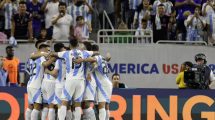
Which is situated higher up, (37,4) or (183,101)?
(37,4)

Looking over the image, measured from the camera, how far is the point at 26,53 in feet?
90.6

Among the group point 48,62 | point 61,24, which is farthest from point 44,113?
point 61,24

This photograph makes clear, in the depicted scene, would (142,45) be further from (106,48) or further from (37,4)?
(37,4)

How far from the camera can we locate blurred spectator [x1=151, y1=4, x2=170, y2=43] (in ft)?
90.4

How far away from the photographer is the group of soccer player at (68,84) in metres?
21.5

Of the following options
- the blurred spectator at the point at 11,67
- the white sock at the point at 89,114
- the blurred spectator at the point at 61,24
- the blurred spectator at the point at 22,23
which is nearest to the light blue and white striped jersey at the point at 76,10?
the blurred spectator at the point at 61,24

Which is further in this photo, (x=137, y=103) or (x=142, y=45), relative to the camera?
(x=142, y=45)

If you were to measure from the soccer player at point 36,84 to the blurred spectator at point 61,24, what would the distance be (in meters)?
4.98

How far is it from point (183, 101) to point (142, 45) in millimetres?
4518

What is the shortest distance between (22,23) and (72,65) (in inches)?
218

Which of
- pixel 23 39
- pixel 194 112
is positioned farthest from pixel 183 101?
pixel 23 39

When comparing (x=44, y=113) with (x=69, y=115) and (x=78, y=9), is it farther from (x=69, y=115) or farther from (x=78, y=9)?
(x=78, y=9)

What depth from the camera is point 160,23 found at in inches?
1085

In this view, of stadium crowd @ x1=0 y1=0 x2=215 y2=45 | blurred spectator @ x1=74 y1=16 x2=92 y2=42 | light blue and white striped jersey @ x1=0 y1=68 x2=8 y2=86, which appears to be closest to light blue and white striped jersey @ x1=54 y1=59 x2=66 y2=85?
light blue and white striped jersey @ x1=0 y1=68 x2=8 y2=86
